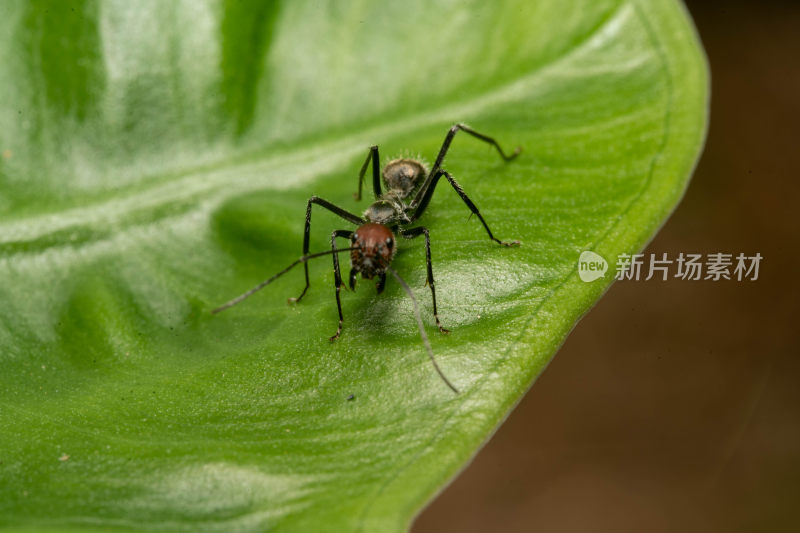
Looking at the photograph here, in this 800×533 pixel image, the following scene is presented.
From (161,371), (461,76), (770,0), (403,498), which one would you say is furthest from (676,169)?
(770,0)

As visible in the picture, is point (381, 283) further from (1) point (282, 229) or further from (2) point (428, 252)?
(1) point (282, 229)

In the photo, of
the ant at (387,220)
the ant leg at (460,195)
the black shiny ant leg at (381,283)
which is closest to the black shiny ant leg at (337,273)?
the ant at (387,220)

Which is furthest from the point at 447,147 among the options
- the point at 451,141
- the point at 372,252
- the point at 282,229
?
the point at 282,229

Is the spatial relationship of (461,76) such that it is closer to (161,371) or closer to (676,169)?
(676,169)

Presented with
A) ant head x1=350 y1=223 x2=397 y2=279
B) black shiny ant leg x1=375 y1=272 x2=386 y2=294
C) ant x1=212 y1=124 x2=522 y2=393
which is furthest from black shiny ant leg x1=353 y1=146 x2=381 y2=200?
black shiny ant leg x1=375 y1=272 x2=386 y2=294

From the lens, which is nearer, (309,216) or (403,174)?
(309,216)

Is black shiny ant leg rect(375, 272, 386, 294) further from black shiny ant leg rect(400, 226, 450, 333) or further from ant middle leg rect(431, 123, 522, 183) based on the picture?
ant middle leg rect(431, 123, 522, 183)
